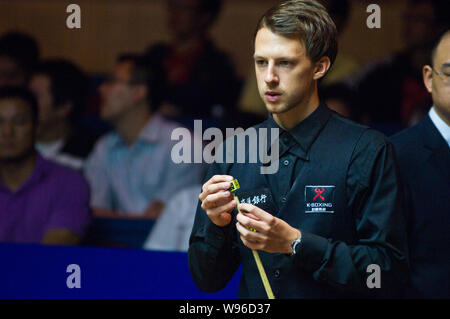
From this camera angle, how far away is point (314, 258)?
1692 mm

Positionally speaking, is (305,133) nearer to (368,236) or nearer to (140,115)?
(368,236)

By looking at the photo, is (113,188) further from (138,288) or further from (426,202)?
(426,202)

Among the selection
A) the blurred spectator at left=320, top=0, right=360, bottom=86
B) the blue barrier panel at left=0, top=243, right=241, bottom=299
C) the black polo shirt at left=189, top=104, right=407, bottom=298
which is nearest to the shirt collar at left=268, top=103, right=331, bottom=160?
the black polo shirt at left=189, top=104, right=407, bottom=298

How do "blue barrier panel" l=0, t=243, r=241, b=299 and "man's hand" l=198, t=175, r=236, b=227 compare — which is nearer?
"man's hand" l=198, t=175, r=236, b=227

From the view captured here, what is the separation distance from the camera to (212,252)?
182 cm

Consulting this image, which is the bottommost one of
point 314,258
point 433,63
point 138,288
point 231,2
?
point 138,288

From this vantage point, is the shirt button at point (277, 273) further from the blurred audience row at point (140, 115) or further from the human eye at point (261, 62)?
the blurred audience row at point (140, 115)

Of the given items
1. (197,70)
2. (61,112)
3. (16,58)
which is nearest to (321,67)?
(61,112)

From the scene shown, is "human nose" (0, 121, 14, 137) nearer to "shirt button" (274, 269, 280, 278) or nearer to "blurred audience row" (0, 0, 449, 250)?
"blurred audience row" (0, 0, 449, 250)

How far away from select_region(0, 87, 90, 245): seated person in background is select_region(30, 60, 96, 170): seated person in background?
2.03ft

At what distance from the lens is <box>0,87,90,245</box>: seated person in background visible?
346cm

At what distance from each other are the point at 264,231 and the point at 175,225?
6.50ft
